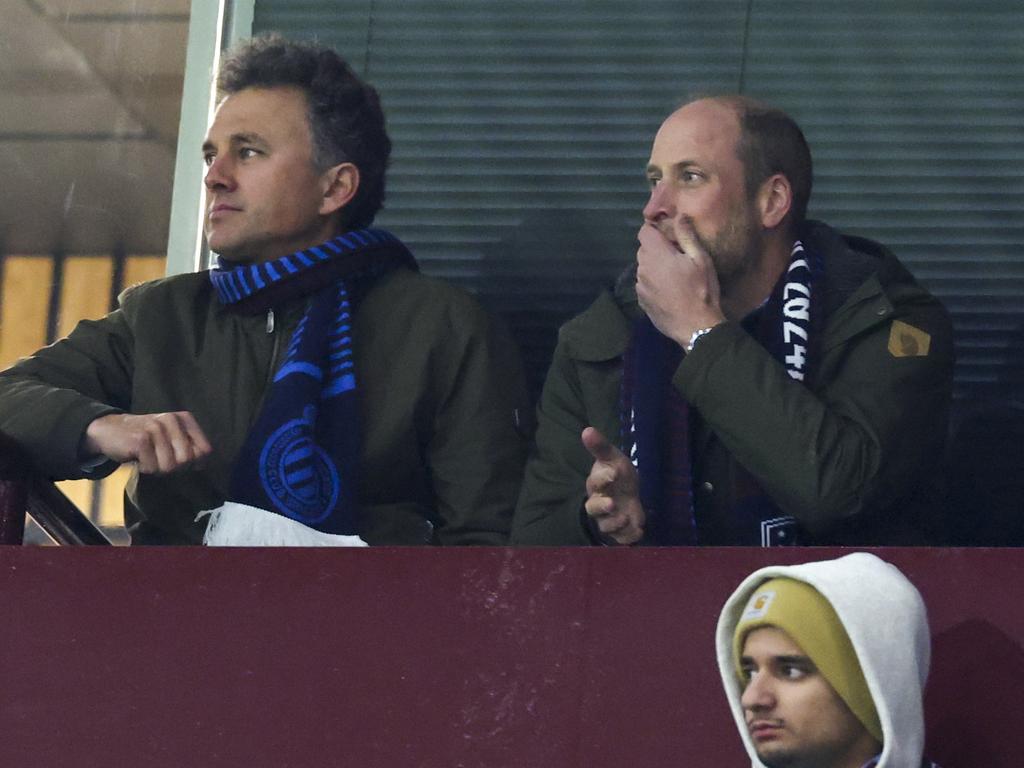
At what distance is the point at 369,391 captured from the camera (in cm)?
414

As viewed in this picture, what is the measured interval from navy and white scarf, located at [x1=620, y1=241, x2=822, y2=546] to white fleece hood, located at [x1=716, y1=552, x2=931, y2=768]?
71 cm

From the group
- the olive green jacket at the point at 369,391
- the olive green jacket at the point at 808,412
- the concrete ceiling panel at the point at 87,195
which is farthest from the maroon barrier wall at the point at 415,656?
the concrete ceiling panel at the point at 87,195

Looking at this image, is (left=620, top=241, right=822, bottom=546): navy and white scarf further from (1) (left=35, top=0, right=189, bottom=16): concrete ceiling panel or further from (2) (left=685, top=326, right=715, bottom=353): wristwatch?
(1) (left=35, top=0, right=189, bottom=16): concrete ceiling panel

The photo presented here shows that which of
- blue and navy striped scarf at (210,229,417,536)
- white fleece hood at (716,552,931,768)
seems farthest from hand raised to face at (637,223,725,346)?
white fleece hood at (716,552,931,768)

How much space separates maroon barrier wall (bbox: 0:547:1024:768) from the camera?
124 inches

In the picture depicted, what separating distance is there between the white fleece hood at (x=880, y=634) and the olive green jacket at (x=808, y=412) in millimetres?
603

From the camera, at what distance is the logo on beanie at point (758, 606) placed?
2.97 metres

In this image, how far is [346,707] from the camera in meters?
3.25

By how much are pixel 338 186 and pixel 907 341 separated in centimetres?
113

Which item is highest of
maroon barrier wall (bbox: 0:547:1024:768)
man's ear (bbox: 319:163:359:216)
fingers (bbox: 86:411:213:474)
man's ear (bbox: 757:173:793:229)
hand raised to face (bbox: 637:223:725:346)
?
man's ear (bbox: 757:173:793:229)

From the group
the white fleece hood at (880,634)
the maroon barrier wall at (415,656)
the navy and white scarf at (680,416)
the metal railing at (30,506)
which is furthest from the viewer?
the navy and white scarf at (680,416)

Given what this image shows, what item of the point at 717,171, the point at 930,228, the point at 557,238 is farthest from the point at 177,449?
the point at 930,228

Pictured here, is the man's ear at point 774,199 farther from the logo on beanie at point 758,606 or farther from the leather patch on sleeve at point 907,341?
the logo on beanie at point 758,606

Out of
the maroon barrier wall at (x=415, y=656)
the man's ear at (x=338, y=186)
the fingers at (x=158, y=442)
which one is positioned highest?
the man's ear at (x=338, y=186)
